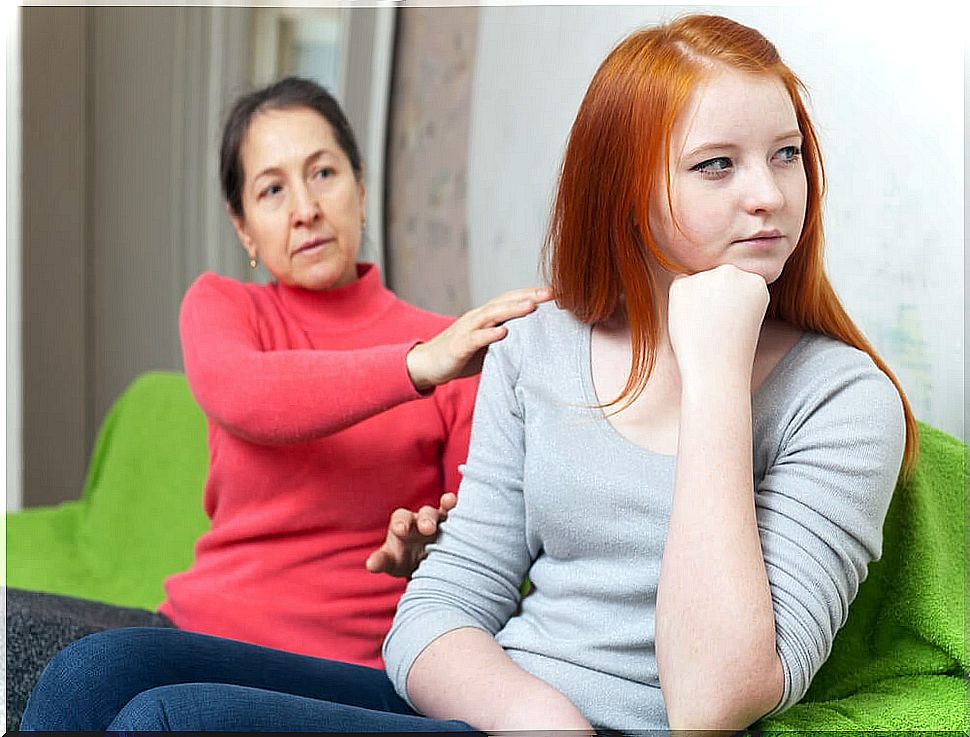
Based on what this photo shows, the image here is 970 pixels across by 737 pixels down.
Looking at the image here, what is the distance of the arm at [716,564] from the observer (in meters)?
0.75

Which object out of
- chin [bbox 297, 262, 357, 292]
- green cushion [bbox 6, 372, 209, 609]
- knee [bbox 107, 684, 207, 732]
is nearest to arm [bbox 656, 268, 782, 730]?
knee [bbox 107, 684, 207, 732]

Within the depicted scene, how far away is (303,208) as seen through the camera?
3.97 feet

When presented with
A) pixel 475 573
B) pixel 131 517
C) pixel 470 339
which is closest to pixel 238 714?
pixel 475 573

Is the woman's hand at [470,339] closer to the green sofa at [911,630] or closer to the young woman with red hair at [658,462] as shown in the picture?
the young woman with red hair at [658,462]

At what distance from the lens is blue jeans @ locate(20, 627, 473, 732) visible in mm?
755

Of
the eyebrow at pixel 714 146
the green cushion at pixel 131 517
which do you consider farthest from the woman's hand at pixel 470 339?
the green cushion at pixel 131 517

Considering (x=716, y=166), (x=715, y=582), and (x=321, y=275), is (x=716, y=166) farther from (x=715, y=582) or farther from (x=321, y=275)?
(x=321, y=275)

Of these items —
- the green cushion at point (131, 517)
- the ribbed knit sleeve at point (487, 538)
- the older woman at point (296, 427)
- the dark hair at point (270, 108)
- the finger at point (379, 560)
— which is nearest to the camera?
the ribbed knit sleeve at point (487, 538)

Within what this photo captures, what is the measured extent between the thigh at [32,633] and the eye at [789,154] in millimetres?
858

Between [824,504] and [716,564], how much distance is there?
95 millimetres

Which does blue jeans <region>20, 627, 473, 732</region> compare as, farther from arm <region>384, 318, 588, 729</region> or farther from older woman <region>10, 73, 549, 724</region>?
older woman <region>10, 73, 549, 724</region>

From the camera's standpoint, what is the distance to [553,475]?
909 mm

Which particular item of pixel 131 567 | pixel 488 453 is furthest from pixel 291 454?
pixel 131 567

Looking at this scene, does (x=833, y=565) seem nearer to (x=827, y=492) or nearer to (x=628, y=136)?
(x=827, y=492)
